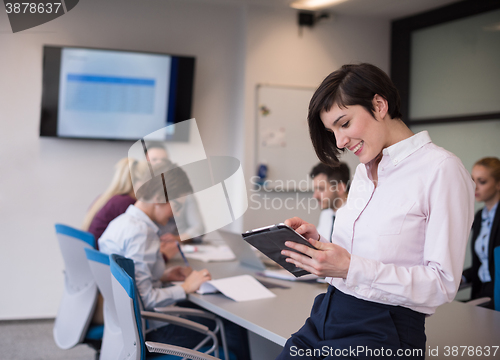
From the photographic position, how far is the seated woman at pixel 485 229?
2996mm

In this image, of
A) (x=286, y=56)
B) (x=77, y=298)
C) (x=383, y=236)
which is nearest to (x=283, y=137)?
(x=286, y=56)

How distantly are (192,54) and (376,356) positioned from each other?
375 cm

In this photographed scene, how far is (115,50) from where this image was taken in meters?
4.01

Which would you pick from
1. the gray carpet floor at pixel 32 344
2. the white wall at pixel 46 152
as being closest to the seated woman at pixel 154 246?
the gray carpet floor at pixel 32 344

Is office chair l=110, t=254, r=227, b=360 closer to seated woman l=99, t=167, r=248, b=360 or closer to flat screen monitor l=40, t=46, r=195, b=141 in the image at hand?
seated woman l=99, t=167, r=248, b=360

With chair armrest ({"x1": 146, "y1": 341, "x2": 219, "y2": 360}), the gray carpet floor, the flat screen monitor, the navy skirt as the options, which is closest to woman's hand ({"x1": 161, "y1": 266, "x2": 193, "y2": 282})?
chair armrest ({"x1": 146, "y1": 341, "x2": 219, "y2": 360})

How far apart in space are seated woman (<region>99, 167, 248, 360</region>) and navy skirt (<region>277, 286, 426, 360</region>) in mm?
975

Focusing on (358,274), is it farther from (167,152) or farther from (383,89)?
(167,152)

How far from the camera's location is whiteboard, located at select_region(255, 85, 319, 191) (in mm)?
4355

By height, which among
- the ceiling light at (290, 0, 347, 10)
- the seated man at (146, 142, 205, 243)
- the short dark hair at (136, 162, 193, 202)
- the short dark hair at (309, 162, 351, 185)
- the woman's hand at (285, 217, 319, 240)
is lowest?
the seated man at (146, 142, 205, 243)

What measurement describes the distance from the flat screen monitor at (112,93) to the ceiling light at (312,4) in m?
1.10

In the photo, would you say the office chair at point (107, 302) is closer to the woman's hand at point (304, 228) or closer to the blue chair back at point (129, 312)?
the blue chair back at point (129, 312)

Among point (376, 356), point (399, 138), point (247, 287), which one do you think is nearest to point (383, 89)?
point (399, 138)

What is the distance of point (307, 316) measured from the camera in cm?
181
